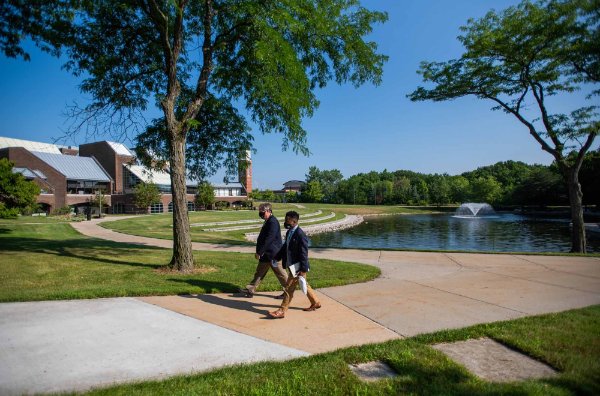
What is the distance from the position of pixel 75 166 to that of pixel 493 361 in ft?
207

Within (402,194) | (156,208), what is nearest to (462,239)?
(156,208)

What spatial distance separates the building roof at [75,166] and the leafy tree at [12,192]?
112ft

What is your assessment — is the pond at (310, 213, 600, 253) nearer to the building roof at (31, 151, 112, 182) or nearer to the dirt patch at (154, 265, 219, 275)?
the dirt patch at (154, 265, 219, 275)

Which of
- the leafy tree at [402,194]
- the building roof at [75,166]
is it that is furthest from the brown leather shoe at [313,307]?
the leafy tree at [402,194]

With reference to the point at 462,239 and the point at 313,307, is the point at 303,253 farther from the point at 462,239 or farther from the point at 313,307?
the point at 462,239

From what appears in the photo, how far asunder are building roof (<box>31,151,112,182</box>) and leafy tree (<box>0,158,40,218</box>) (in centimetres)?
3419

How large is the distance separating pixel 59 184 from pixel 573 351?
58223 mm

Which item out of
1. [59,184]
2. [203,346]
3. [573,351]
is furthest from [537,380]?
[59,184]

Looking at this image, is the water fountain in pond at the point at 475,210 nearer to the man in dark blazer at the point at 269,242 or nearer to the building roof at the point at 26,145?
the man in dark blazer at the point at 269,242

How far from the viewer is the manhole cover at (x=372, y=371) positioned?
356 cm

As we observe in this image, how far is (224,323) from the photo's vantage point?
5.25m

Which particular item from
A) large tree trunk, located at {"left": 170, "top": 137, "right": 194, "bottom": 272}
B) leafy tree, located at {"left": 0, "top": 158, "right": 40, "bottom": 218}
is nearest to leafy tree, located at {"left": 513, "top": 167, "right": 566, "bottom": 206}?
large tree trunk, located at {"left": 170, "top": 137, "right": 194, "bottom": 272}

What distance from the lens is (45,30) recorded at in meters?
9.11

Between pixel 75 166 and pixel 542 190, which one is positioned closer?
pixel 75 166
